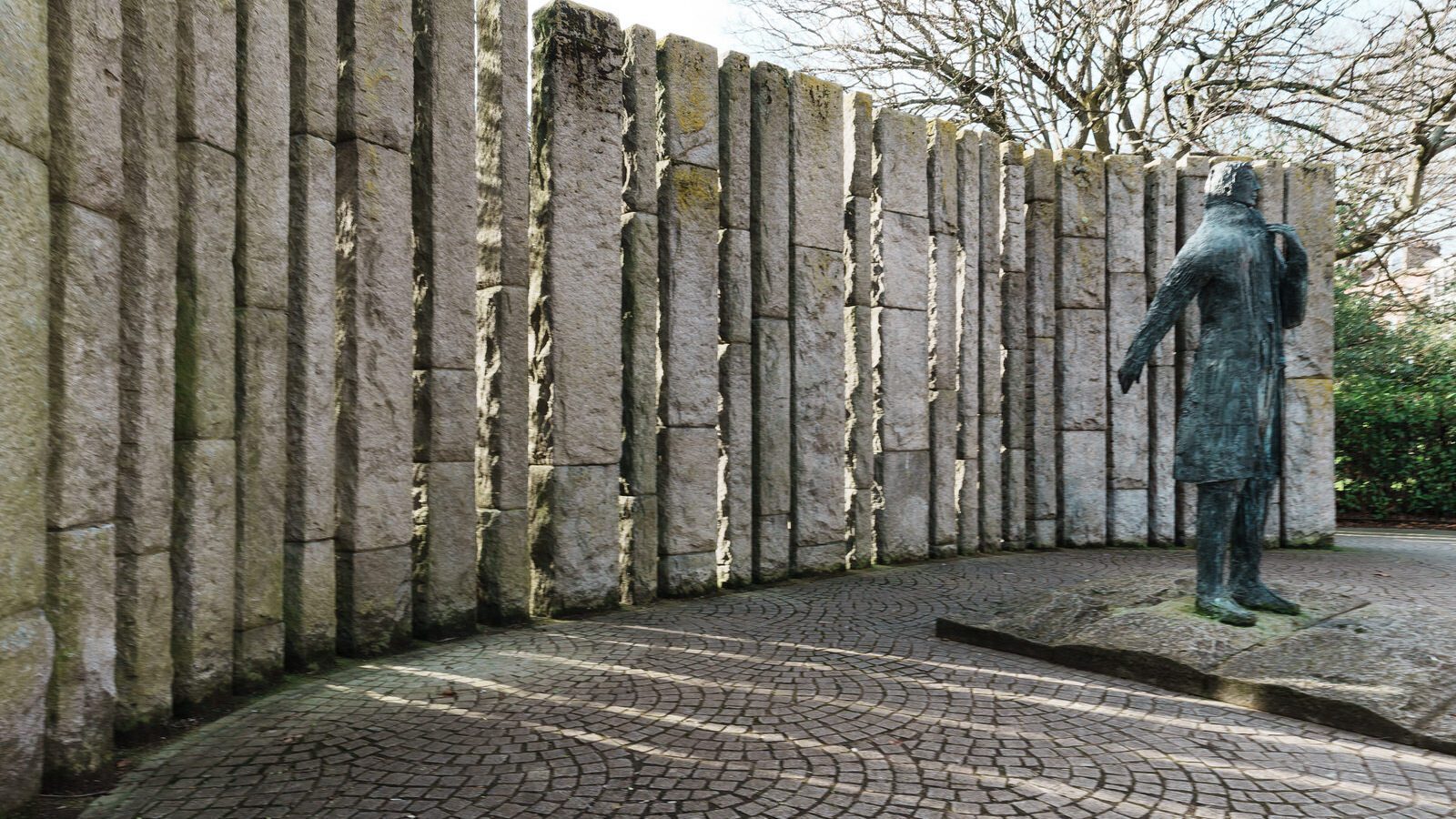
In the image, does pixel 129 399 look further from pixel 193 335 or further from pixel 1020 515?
pixel 1020 515

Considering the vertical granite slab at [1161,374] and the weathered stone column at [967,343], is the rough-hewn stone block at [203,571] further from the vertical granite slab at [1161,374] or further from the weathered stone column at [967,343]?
the vertical granite slab at [1161,374]

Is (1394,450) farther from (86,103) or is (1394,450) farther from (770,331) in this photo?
(86,103)

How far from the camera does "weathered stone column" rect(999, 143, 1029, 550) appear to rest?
799 centimetres

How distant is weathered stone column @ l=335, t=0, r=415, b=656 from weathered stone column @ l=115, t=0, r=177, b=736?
3.08 ft

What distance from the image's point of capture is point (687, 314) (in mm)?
5914

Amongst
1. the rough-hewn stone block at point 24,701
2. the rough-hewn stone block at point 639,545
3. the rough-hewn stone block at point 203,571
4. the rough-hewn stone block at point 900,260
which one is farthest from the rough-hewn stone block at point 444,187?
the rough-hewn stone block at point 900,260

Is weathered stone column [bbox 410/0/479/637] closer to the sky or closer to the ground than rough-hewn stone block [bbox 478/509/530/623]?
closer to the sky

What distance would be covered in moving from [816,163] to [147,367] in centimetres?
472

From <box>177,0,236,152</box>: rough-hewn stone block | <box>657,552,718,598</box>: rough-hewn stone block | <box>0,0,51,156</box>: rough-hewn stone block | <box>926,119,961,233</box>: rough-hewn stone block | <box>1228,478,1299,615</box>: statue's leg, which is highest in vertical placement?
<box>926,119,961,233</box>: rough-hewn stone block

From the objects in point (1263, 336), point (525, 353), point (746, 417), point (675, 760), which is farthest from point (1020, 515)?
point (675, 760)

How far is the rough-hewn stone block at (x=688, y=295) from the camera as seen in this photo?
19.1ft

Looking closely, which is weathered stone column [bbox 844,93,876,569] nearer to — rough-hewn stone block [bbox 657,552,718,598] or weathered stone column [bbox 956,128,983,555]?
weathered stone column [bbox 956,128,983,555]

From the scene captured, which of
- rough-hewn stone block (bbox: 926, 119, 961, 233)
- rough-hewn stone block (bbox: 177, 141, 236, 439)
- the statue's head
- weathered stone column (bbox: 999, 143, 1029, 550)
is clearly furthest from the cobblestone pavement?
rough-hewn stone block (bbox: 926, 119, 961, 233)

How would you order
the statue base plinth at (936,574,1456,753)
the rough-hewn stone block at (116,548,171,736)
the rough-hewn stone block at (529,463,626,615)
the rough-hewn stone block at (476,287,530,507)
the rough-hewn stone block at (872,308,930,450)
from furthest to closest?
Answer: 1. the rough-hewn stone block at (872,308,930,450)
2. the rough-hewn stone block at (529,463,626,615)
3. the rough-hewn stone block at (476,287,530,507)
4. the statue base plinth at (936,574,1456,753)
5. the rough-hewn stone block at (116,548,171,736)
